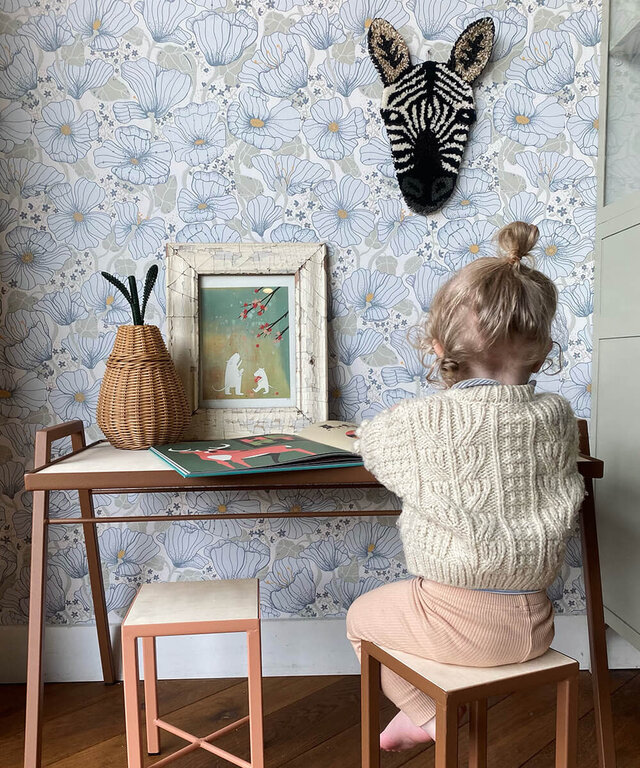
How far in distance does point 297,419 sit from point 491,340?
27.9 inches

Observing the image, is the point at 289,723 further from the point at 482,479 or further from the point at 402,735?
the point at 482,479

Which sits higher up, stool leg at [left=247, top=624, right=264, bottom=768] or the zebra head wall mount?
the zebra head wall mount

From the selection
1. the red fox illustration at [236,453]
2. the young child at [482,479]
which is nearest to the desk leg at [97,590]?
the red fox illustration at [236,453]

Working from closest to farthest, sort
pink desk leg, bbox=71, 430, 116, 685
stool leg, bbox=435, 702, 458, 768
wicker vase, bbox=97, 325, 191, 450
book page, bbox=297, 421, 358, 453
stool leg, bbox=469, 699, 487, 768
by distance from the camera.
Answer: stool leg, bbox=435, 702, 458, 768, stool leg, bbox=469, 699, 487, 768, book page, bbox=297, 421, 358, 453, wicker vase, bbox=97, 325, 191, 450, pink desk leg, bbox=71, 430, 116, 685

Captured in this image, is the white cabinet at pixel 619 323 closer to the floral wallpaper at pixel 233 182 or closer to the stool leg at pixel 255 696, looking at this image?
the floral wallpaper at pixel 233 182

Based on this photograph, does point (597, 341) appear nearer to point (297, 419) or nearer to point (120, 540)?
point (297, 419)

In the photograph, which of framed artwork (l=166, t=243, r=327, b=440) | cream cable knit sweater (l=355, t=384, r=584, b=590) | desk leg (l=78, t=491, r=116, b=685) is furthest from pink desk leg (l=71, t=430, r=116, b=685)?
cream cable knit sweater (l=355, t=384, r=584, b=590)

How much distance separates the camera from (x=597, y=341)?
67.7 inches

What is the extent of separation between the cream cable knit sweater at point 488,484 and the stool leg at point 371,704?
20 centimetres

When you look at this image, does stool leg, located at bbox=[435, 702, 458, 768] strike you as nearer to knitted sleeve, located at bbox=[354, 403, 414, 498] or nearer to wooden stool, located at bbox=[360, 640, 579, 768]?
wooden stool, located at bbox=[360, 640, 579, 768]

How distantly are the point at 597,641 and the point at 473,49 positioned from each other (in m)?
1.44

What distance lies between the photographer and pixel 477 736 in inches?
45.2

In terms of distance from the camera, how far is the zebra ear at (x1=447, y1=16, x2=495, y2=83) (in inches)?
64.7

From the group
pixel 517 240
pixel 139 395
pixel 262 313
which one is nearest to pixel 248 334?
pixel 262 313
